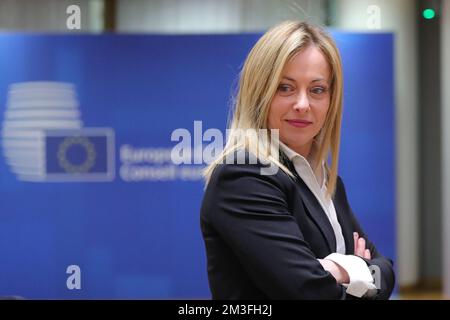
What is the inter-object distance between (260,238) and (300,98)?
0.26 metres

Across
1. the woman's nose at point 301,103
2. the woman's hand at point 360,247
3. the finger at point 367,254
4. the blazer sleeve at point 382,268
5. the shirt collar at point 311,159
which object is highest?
the woman's nose at point 301,103

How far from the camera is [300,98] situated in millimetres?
997

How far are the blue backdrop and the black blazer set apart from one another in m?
1.69

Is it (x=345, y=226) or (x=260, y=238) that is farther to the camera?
(x=345, y=226)

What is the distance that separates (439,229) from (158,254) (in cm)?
141

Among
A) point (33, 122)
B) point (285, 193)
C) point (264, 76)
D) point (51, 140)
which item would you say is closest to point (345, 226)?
point (285, 193)

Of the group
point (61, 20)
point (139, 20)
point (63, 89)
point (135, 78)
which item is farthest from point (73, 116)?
point (61, 20)

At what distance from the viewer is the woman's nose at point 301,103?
0.99m

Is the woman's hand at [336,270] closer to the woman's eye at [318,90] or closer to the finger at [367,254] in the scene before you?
the finger at [367,254]

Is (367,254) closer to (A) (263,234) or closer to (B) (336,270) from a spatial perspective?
(B) (336,270)

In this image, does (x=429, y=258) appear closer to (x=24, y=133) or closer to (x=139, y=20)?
(x=139, y=20)

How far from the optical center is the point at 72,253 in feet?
8.76

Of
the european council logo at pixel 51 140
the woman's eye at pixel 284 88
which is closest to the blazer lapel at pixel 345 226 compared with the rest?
the woman's eye at pixel 284 88

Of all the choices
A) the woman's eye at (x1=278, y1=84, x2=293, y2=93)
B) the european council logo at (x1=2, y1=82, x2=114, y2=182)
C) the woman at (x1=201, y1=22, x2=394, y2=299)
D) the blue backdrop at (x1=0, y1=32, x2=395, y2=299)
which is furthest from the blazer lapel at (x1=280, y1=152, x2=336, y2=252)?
the european council logo at (x1=2, y1=82, x2=114, y2=182)
